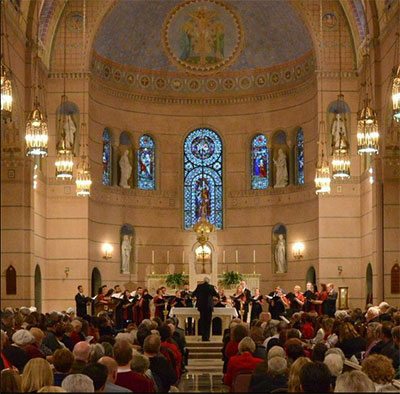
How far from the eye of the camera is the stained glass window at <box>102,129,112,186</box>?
34219mm

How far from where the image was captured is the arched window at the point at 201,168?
3622 cm

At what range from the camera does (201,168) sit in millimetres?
36406

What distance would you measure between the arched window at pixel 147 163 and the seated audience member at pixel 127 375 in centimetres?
2667

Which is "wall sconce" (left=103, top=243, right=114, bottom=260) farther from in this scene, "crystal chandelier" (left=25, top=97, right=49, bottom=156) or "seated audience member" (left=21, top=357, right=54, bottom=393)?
"seated audience member" (left=21, top=357, right=54, bottom=393)

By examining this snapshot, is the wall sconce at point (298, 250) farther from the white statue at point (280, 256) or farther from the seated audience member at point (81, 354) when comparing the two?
the seated audience member at point (81, 354)

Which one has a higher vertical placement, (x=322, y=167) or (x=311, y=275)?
(x=322, y=167)

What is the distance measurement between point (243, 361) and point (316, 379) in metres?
4.28

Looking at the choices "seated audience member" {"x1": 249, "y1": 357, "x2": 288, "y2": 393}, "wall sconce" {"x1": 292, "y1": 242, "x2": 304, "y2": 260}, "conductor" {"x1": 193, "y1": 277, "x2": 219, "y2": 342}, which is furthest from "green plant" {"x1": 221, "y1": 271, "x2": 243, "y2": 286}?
"seated audience member" {"x1": 249, "y1": 357, "x2": 288, "y2": 393}

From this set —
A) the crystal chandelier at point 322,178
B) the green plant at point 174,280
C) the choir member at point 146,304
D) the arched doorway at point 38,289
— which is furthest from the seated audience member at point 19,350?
the green plant at point 174,280

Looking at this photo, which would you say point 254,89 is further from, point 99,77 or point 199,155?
point 99,77

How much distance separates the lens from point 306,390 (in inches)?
267

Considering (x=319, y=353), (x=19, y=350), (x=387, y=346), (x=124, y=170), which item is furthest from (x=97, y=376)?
(x=124, y=170)

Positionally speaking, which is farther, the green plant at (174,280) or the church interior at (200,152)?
the green plant at (174,280)

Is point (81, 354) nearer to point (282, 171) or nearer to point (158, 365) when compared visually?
point (158, 365)
